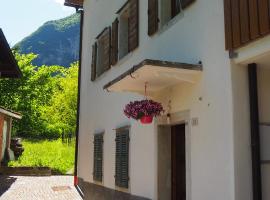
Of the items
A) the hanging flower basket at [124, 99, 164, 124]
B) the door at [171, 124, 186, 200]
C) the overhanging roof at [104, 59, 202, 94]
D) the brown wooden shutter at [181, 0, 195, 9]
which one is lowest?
the door at [171, 124, 186, 200]

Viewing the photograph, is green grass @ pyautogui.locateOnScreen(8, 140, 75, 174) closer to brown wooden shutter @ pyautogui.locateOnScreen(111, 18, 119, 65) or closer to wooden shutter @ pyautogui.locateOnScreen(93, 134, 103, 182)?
wooden shutter @ pyautogui.locateOnScreen(93, 134, 103, 182)

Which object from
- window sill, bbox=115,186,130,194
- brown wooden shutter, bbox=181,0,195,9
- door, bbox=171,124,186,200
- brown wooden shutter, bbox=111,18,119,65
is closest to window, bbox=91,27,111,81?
brown wooden shutter, bbox=111,18,119,65

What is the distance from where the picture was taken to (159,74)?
23.2 ft

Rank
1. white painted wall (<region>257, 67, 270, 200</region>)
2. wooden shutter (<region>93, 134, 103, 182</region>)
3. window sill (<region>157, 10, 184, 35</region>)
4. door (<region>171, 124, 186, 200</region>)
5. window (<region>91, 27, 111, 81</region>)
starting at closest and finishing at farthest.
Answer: white painted wall (<region>257, 67, 270, 200</region>) → window sill (<region>157, 10, 184, 35</region>) → door (<region>171, 124, 186, 200</region>) → wooden shutter (<region>93, 134, 103, 182</region>) → window (<region>91, 27, 111, 81</region>)

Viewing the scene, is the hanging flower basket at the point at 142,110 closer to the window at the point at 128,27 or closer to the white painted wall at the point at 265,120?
the white painted wall at the point at 265,120

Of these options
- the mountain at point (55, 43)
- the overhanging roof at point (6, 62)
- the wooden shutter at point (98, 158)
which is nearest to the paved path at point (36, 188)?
the wooden shutter at point (98, 158)

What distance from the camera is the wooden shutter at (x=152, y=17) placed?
349 inches

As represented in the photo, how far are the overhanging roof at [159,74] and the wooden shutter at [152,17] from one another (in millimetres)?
1431

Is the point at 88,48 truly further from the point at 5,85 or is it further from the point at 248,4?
the point at 5,85

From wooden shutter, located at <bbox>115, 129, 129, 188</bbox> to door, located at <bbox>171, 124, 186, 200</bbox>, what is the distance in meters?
1.99

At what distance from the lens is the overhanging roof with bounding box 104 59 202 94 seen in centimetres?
674

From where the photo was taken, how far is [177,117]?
7820mm

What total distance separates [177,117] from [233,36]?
7.49 feet

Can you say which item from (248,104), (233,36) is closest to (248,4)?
(233,36)
